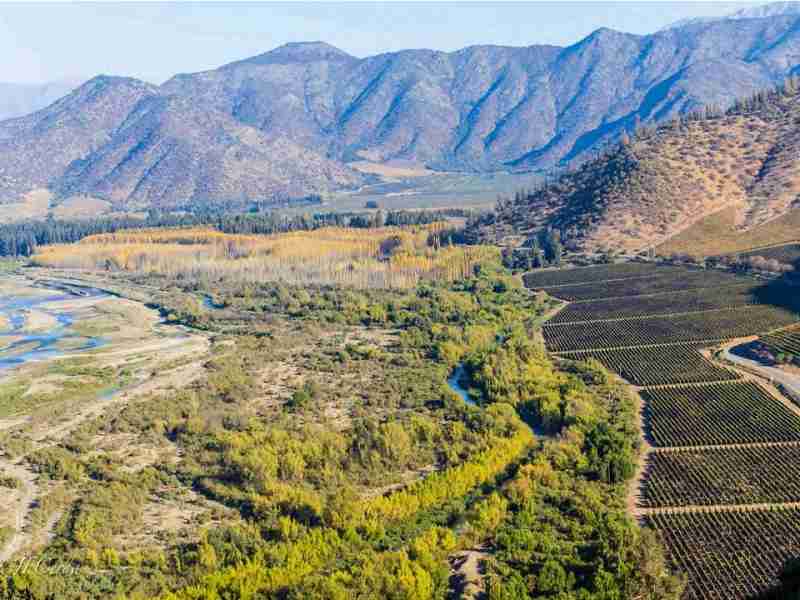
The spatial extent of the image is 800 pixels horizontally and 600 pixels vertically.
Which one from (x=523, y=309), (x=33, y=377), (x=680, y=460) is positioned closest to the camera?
(x=680, y=460)

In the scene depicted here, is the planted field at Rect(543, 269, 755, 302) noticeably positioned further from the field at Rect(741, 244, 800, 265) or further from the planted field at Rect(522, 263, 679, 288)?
the field at Rect(741, 244, 800, 265)

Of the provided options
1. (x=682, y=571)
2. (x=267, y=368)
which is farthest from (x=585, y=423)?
(x=267, y=368)

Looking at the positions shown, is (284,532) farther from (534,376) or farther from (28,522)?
(534,376)

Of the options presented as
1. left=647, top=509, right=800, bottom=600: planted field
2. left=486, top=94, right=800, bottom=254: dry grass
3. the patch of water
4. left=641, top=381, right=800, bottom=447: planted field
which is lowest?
the patch of water

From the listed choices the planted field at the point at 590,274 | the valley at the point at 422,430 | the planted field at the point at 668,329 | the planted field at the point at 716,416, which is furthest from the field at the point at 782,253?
the planted field at the point at 716,416

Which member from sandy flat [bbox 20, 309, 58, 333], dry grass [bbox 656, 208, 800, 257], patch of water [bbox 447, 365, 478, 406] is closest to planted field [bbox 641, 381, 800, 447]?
patch of water [bbox 447, 365, 478, 406]

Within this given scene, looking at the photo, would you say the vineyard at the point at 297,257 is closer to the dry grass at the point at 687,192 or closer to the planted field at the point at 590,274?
the planted field at the point at 590,274
